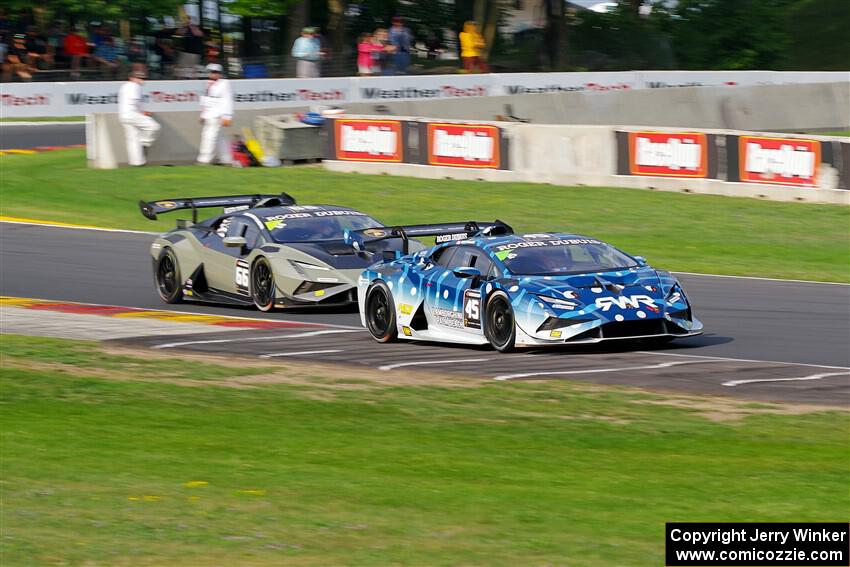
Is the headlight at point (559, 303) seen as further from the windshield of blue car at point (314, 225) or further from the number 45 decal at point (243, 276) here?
the number 45 decal at point (243, 276)

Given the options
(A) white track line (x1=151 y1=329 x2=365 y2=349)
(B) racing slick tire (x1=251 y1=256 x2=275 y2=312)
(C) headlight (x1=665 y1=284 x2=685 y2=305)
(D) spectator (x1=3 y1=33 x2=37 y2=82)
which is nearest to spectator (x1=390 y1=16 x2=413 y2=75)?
(D) spectator (x1=3 y1=33 x2=37 y2=82)

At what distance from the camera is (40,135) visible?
36375mm

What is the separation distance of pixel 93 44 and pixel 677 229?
2087 centimetres

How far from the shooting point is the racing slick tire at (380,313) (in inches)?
614

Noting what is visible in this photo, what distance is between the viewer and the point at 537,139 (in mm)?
28203

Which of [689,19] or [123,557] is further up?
[689,19]

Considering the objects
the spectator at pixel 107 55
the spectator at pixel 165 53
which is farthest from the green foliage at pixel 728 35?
the spectator at pixel 107 55

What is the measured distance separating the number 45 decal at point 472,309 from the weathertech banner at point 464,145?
14.1 meters

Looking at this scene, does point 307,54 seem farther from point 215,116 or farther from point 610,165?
point 610,165

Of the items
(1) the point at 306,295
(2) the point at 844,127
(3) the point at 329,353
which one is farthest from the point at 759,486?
(2) the point at 844,127

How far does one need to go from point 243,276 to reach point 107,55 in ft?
76.8

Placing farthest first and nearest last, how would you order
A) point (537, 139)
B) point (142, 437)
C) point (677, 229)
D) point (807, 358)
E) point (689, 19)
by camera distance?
point (689, 19) → point (537, 139) → point (677, 229) → point (807, 358) → point (142, 437)

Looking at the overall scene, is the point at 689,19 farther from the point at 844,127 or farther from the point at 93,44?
the point at 93,44

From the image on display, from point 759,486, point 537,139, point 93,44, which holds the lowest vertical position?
point 759,486
